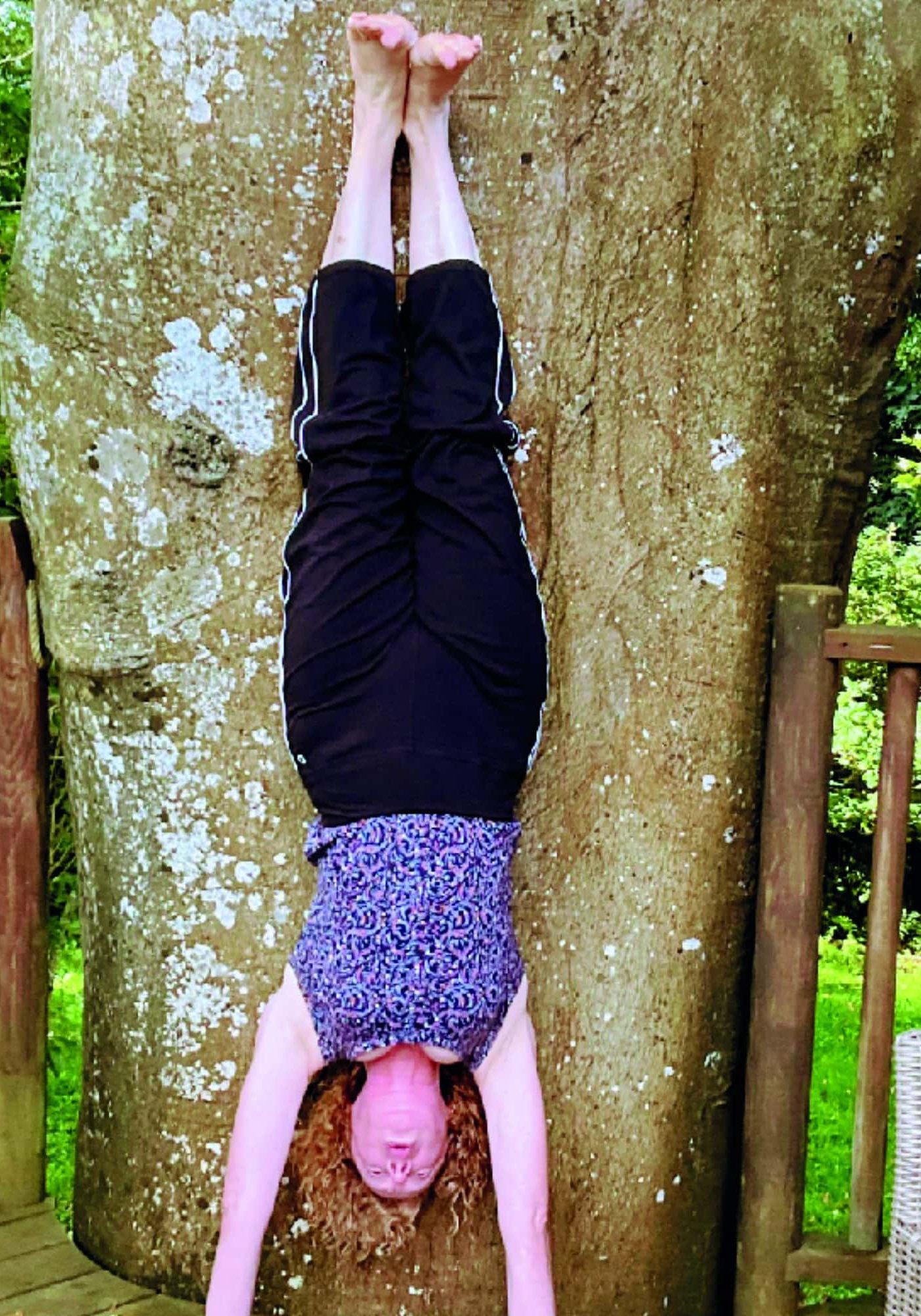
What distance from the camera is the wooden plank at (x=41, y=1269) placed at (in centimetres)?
249

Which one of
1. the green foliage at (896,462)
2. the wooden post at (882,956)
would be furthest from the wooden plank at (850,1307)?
the green foliage at (896,462)

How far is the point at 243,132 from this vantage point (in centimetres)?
232

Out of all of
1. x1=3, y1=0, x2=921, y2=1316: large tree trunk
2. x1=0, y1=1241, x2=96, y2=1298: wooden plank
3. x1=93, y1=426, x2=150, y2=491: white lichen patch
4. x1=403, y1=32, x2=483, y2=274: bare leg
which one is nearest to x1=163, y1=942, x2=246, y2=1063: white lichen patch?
x1=3, y1=0, x2=921, y2=1316: large tree trunk

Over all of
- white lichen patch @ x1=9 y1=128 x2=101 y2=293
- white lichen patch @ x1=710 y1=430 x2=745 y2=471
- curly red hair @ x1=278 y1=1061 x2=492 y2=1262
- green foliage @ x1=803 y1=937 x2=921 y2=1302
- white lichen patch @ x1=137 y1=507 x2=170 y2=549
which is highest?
white lichen patch @ x1=9 y1=128 x2=101 y2=293

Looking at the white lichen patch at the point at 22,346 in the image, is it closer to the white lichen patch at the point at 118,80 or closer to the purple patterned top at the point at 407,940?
the white lichen patch at the point at 118,80

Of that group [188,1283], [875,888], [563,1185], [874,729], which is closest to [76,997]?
[188,1283]

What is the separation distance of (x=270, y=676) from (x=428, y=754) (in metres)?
0.35

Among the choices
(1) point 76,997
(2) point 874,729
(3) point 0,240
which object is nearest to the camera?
(3) point 0,240

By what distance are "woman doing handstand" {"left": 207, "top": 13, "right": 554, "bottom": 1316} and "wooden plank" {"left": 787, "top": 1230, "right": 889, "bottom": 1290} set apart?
1.73ft

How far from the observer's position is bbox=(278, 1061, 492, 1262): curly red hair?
95.1 inches

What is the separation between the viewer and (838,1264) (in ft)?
8.10

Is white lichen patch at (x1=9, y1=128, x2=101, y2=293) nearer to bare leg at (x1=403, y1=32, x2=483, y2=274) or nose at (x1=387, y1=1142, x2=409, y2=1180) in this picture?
bare leg at (x1=403, y1=32, x2=483, y2=274)

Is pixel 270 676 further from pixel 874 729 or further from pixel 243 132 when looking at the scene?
Result: pixel 874 729

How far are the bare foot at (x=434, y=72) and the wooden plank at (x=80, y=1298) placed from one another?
217 cm
